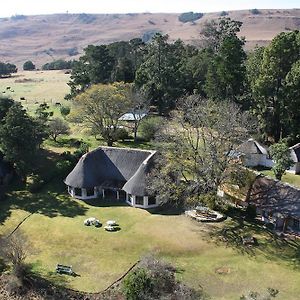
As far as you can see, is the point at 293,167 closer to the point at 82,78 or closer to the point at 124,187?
the point at 124,187

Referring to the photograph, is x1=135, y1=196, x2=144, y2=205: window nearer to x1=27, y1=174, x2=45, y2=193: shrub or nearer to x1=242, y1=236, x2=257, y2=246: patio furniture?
x1=242, y1=236, x2=257, y2=246: patio furniture

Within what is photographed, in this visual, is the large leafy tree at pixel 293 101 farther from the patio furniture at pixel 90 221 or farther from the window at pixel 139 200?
the patio furniture at pixel 90 221

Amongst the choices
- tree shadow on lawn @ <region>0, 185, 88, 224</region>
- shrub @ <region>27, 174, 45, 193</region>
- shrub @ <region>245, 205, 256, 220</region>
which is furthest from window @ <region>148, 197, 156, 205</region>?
shrub @ <region>27, 174, 45, 193</region>

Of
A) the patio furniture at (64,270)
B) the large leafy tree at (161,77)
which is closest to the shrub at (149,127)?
the large leafy tree at (161,77)

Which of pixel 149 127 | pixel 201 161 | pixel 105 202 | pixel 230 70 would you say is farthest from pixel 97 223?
pixel 230 70

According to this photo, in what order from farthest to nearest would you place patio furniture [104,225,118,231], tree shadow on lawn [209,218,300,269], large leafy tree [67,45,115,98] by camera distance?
1. large leafy tree [67,45,115,98]
2. patio furniture [104,225,118,231]
3. tree shadow on lawn [209,218,300,269]
